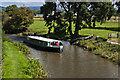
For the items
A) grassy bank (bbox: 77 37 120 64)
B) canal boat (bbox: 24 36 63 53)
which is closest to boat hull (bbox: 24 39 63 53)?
canal boat (bbox: 24 36 63 53)

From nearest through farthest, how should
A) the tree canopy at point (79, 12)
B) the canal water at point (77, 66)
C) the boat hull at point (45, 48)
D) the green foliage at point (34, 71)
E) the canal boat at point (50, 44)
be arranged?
the green foliage at point (34, 71) < the canal water at point (77, 66) < the boat hull at point (45, 48) < the canal boat at point (50, 44) < the tree canopy at point (79, 12)

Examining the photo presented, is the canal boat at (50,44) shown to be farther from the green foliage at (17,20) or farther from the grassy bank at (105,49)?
the green foliage at (17,20)

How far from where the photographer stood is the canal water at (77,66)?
23047 mm

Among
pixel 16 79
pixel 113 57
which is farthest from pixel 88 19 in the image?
pixel 16 79

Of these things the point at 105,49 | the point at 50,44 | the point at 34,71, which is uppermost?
the point at 50,44

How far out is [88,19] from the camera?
47.4m

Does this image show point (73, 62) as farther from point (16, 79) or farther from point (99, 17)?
point (99, 17)

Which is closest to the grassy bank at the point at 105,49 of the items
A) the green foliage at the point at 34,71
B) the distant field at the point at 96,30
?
the distant field at the point at 96,30

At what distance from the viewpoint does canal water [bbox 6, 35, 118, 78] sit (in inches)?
907

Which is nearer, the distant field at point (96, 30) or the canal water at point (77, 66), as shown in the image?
the canal water at point (77, 66)

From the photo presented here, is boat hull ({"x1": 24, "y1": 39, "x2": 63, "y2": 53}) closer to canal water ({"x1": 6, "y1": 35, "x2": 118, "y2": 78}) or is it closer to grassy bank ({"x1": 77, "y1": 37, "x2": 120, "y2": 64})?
canal water ({"x1": 6, "y1": 35, "x2": 118, "y2": 78})

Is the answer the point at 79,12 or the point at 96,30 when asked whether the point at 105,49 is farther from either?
the point at 96,30

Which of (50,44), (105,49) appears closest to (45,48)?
(50,44)

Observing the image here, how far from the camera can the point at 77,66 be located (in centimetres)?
2644
